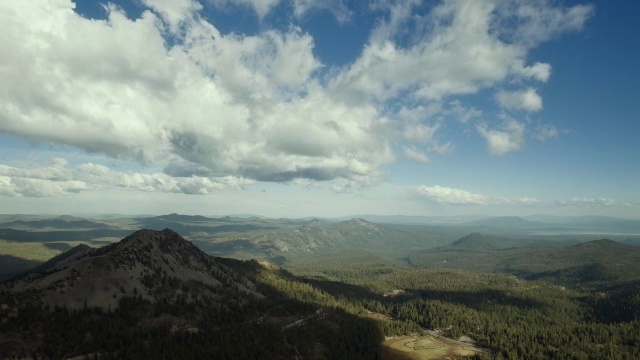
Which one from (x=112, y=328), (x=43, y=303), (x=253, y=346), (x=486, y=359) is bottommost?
(x=486, y=359)

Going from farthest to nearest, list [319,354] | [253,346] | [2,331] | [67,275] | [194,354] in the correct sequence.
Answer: [319,354] < [67,275] < [253,346] < [194,354] < [2,331]

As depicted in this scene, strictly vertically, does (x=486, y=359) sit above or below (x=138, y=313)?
below

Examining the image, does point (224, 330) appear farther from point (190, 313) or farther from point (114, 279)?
point (114, 279)

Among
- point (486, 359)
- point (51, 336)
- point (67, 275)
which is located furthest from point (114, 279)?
point (486, 359)

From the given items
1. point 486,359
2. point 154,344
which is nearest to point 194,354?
point 154,344

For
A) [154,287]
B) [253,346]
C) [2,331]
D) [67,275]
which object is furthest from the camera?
[154,287]

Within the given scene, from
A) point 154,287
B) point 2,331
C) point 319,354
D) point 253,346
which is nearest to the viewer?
point 2,331

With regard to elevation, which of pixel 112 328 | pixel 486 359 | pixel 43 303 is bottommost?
pixel 486 359

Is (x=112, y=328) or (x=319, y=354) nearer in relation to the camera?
(x=112, y=328)

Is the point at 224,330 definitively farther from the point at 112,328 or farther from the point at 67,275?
the point at 67,275
